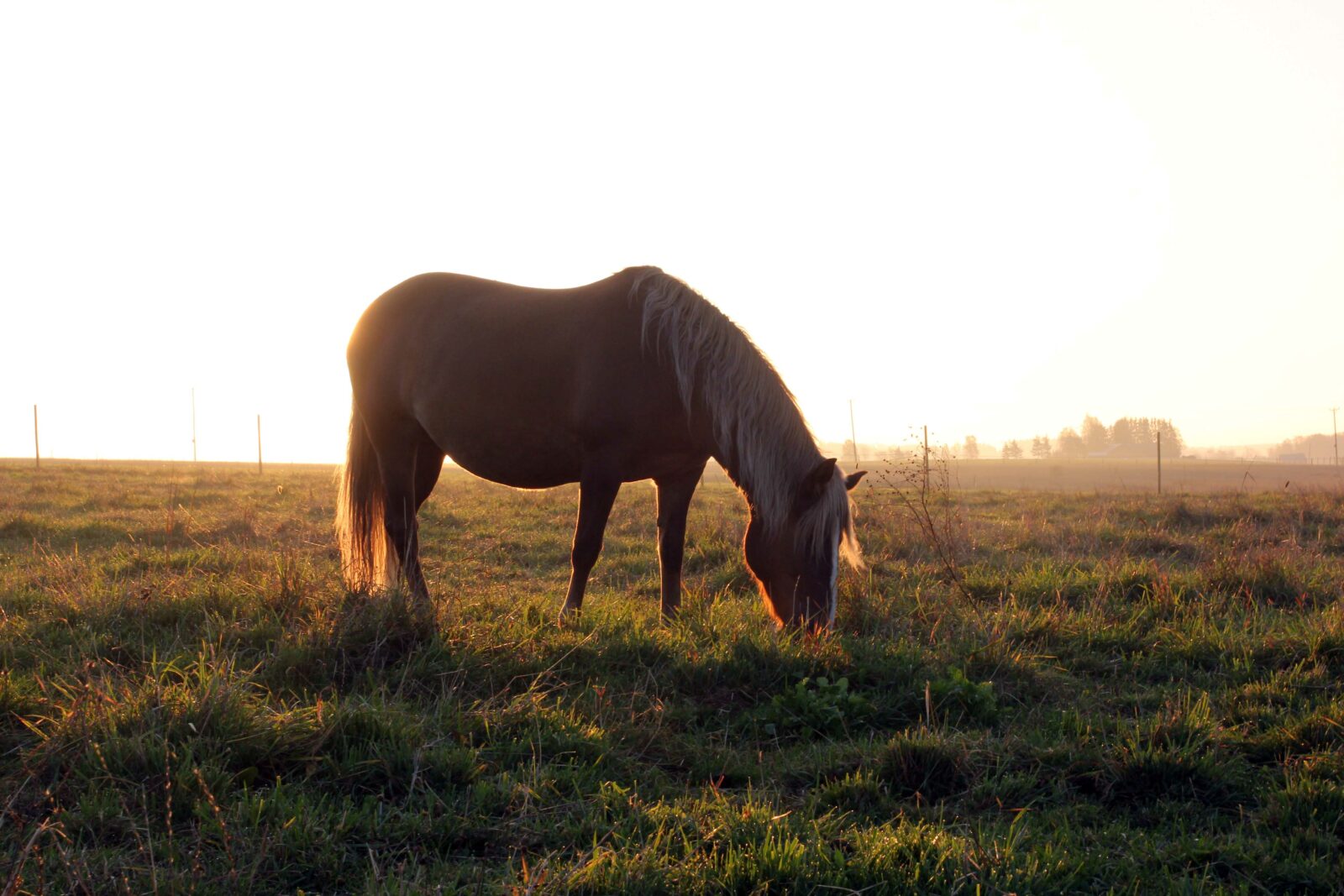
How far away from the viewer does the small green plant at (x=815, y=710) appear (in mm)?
3334

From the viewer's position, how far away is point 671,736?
10.4ft

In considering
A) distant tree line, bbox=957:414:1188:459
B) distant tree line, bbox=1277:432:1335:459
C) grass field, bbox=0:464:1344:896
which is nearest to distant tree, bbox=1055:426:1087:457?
distant tree line, bbox=957:414:1188:459

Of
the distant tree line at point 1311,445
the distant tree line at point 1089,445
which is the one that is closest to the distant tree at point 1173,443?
the distant tree line at point 1089,445

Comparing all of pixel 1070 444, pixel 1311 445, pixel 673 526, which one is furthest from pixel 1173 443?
pixel 673 526

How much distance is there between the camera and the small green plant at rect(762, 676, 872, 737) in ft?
10.9

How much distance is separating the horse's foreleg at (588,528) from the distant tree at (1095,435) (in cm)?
10181

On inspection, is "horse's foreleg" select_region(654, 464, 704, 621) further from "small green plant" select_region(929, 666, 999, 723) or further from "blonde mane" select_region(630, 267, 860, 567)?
"small green plant" select_region(929, 666, 999, 723)

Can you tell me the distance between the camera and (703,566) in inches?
267

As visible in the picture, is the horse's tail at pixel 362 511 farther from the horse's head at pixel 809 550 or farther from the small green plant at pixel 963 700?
the small green plant at pixel 963 700

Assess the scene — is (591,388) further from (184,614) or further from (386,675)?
(184,614)

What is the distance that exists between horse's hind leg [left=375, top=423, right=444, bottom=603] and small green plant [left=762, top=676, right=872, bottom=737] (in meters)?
2.71

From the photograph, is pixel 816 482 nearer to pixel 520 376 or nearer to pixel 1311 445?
pixel 520 376

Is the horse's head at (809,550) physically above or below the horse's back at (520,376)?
below

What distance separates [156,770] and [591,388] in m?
2.90
